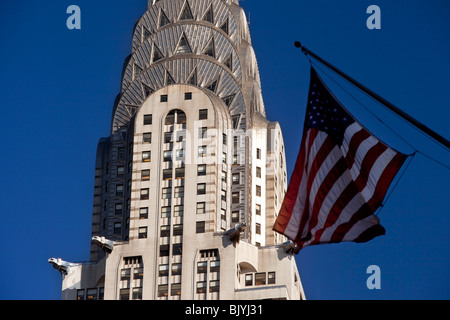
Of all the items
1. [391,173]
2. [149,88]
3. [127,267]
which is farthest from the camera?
[149,88]

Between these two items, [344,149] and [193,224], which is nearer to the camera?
[344,149]

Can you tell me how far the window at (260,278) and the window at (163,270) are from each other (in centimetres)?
1216

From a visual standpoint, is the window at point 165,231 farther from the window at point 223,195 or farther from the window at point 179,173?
the window at point 223,195

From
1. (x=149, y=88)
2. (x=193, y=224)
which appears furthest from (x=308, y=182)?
(x=149, y=88)

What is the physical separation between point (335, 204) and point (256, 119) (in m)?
104

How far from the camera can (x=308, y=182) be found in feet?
263

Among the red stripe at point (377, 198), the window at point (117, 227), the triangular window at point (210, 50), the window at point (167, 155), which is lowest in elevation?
the red stripe at point (377, 198)

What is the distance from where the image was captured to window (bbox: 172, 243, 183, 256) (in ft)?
538

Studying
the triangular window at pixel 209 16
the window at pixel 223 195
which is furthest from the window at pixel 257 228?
the triangular window at pixel 209 16

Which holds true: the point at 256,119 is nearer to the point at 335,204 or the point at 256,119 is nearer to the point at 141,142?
the point at 141,142

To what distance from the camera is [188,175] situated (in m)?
168

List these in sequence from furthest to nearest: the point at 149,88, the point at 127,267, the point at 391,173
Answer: the point at 149,88
the point at 127,267
the point at 391,173

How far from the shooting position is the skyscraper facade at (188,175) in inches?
6437

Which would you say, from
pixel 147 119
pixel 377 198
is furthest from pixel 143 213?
pixel 377 198
